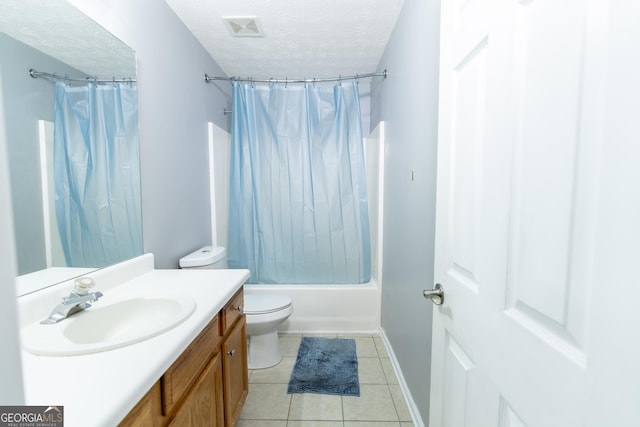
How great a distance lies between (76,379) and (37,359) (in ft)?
0.56

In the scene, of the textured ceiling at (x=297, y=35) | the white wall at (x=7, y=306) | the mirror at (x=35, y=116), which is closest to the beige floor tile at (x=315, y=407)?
the mirror at (x=35, y=116)

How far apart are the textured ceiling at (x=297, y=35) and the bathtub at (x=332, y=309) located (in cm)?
196

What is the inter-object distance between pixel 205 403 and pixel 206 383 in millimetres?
67

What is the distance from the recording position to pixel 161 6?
1.58 m

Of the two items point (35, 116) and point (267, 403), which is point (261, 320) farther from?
point (35, 116)

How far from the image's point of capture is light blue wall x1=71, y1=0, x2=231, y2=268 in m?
1.39

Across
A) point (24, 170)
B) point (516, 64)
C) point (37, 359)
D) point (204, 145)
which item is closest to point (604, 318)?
point (516, 64)

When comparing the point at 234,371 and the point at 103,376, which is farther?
the point at 234,371

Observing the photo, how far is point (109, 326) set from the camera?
1.01m

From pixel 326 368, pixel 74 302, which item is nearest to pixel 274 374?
pixel 326 368

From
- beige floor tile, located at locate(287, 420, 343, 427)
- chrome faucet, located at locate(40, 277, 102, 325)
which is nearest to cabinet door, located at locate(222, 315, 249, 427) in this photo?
beige floor tile, located at locate(287, 420, 343, 427)

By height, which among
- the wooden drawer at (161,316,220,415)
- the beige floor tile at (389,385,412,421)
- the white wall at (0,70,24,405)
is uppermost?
the white wall at (0,70,24,405)

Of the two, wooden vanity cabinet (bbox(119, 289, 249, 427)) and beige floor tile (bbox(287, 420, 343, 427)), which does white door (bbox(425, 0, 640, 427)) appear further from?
beige floor tile (bbox(287, 420, 343, 427))

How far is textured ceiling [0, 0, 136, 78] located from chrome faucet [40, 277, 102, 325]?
2.49 feet
